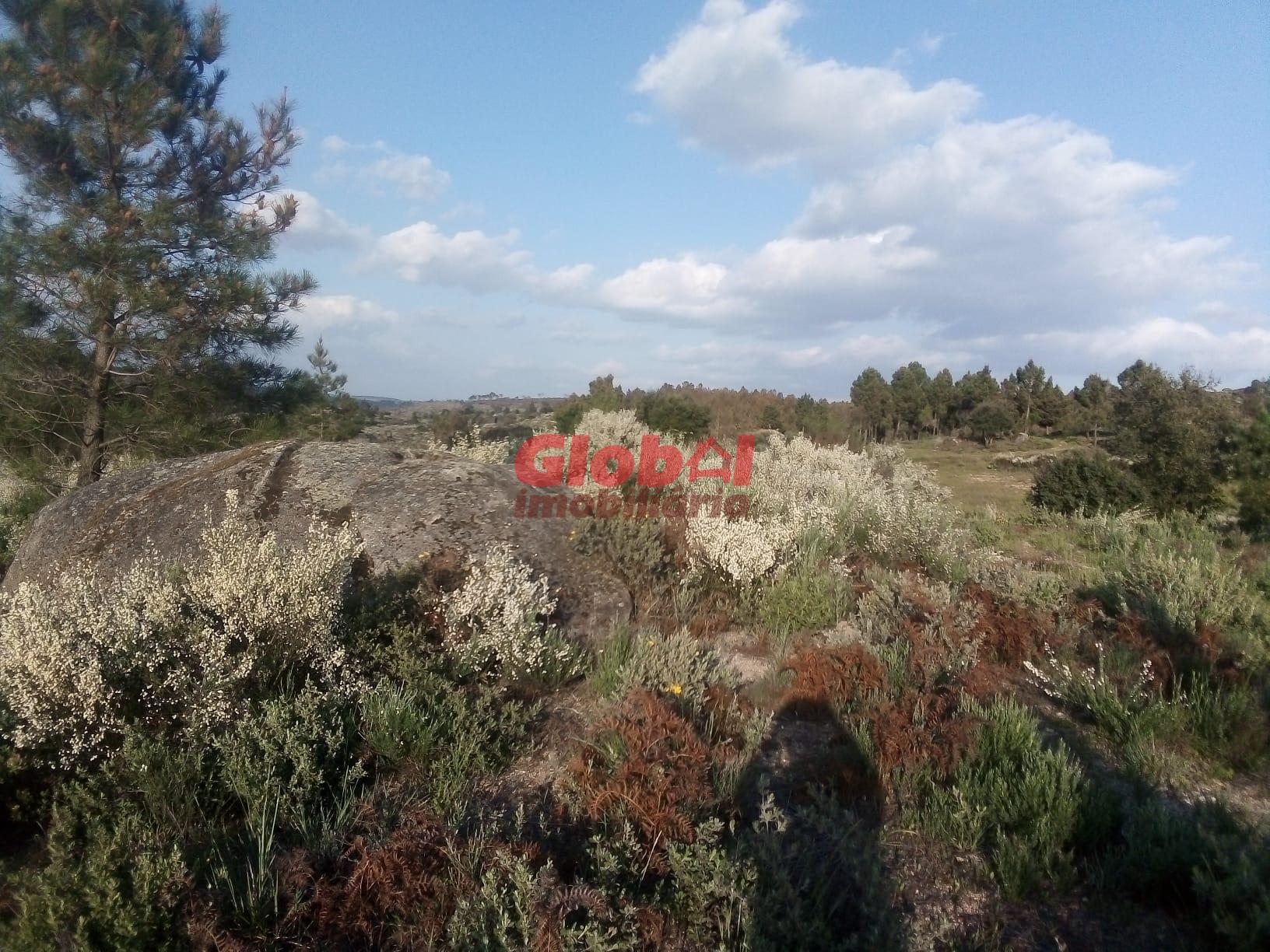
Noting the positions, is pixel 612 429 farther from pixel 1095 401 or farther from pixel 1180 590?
pixel 1095 401

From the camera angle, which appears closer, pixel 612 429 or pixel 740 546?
pixel 740 546

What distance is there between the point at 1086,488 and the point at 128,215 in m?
14.4

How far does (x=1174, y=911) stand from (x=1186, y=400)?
14485 millimetres

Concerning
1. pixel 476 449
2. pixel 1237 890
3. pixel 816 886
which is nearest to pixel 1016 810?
pixel 1237 890

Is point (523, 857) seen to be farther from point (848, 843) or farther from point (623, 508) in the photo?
point (623, 508)

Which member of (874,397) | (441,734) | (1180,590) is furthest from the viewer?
(874,397)

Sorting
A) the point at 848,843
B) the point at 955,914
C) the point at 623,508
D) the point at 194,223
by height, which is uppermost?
the point at 194,223

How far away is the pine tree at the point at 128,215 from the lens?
23.8ft

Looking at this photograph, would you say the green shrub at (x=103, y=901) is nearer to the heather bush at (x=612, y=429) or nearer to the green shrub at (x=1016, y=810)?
the green shrub at (x=1016, y=810)

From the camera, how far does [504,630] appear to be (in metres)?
3.88

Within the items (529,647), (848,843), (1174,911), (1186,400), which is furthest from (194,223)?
(1186,400)

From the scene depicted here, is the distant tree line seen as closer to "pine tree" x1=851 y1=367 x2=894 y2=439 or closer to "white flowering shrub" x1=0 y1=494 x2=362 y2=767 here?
"pine tree" x1=851 y1=367 x2=894 y2=439

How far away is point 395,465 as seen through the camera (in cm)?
618

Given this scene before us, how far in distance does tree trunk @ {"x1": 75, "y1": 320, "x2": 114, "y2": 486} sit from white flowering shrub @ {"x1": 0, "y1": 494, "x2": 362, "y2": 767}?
197 inches
